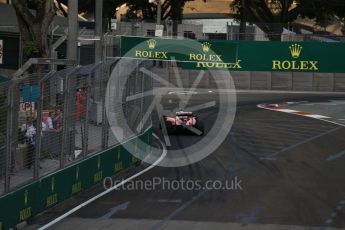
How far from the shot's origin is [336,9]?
65562 millimetres

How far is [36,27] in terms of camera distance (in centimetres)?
2175

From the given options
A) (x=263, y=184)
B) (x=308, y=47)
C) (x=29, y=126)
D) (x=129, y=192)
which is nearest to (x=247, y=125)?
(x=308, y=47)

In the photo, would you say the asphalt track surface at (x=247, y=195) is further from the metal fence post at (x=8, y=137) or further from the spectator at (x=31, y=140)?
the metal fence post at (x=8, y=137)

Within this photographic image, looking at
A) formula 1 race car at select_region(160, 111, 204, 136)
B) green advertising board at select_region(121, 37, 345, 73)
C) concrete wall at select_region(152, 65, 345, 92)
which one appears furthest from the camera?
concrete wall at select_region(152, 65, 345, 92)

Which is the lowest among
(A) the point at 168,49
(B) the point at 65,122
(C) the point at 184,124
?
(C) the point at 184,124

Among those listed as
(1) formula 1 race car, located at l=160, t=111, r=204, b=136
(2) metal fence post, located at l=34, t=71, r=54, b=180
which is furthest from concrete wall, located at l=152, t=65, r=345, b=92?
(2) metal fence post, located at l=34, t=71, r=54, b=180

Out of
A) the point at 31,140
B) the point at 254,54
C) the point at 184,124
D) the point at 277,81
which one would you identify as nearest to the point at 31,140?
the point at 31,140

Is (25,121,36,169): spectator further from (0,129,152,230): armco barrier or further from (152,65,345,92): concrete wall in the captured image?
(152,65,345,92): concrete wall

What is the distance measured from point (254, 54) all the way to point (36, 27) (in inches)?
666

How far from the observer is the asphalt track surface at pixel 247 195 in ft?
41.0

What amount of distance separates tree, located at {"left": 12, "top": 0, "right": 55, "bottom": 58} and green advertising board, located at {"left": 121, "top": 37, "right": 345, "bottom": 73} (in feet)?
53.2

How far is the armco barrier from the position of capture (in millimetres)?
11344

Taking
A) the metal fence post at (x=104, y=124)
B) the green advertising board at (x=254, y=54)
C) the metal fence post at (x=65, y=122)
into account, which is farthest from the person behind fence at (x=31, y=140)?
the green advertising board at (x=254, y=54)

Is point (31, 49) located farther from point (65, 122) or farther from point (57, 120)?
point (57, 120)
